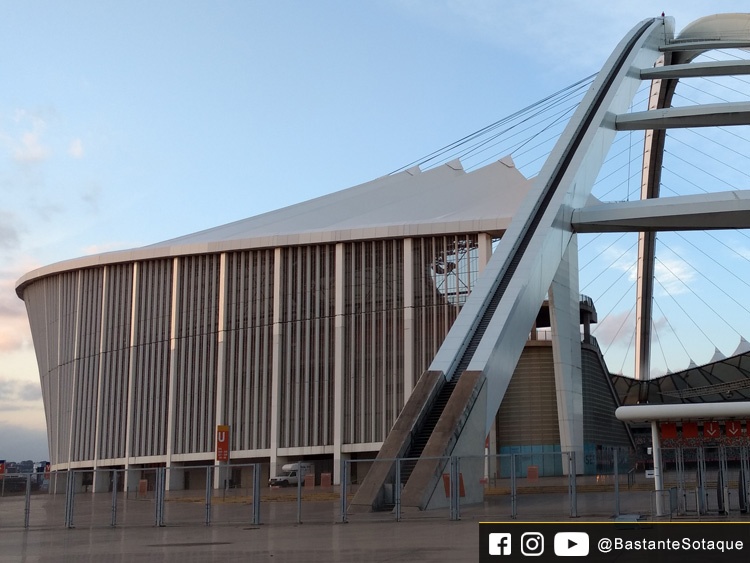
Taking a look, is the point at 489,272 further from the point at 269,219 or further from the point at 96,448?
the point at 96,448

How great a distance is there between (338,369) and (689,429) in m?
25.7

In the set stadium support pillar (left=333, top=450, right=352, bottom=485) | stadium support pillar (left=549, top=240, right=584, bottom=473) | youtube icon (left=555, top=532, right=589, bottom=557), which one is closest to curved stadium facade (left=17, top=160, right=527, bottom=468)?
stadium support pillar (left=333, top=450, right=352, bottom=485)

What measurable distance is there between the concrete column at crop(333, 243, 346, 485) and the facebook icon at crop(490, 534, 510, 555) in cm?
3230

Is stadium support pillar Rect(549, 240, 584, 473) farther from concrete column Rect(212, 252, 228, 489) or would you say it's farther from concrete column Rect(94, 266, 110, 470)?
concrete column Rect(94, 266, 110, 470)

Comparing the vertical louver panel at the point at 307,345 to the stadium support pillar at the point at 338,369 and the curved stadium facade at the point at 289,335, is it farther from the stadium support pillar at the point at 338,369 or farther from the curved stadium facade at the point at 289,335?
the stadium support pillar at the point at 338,369

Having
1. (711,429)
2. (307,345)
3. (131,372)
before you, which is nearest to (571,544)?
(711,429)

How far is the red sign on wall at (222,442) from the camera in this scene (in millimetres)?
37531

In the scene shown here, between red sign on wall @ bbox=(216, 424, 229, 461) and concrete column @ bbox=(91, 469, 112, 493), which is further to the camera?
concrete column @ bbox=(91, 469, 112, 493)

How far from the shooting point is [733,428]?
60.7ft

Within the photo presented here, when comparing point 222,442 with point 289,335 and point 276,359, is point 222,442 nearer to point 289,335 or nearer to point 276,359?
point 276,359

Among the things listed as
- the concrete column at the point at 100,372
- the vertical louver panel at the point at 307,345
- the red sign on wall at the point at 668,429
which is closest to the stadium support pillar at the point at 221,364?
the vertical louver panel at the point at 307,345

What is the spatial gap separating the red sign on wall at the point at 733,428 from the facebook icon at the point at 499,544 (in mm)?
9918

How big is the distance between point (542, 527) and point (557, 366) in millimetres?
26220

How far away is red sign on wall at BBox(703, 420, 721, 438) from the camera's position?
18406 millimetres
